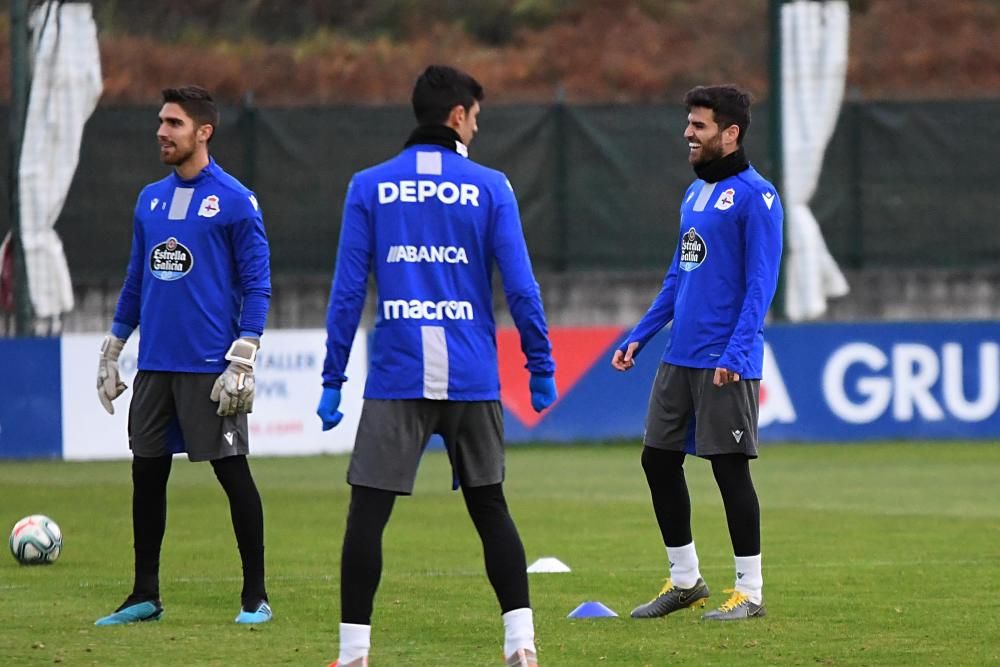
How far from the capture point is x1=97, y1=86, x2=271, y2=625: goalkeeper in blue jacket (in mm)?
7914

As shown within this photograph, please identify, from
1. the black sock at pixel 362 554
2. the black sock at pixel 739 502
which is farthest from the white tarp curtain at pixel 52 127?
the black sock at pixel 362 554

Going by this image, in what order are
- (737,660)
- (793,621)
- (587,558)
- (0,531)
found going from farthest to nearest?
(0,531), (587,558), (793,621), (737,660)

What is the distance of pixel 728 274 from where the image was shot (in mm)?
7957

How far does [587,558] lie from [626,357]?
2.32 m

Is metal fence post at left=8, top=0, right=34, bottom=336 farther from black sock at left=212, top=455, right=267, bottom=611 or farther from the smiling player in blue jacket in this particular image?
the smiling player in blue jacket

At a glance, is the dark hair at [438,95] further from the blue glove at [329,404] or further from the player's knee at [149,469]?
the player's knee at [149,469]

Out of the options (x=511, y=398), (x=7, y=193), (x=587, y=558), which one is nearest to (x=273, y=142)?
(x=7, y=193)

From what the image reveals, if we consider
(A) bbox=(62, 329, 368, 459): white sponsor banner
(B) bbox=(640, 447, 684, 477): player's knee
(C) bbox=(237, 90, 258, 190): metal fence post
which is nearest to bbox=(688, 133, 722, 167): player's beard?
(B) bbox=(640, 447, 684, 477): player's knee

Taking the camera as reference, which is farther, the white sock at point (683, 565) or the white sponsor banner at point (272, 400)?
the white sponsor banner at point (272, 400)

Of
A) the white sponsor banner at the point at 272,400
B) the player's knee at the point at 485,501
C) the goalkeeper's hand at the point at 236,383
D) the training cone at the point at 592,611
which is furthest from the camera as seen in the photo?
the white sponsor banner at the point at 272,400

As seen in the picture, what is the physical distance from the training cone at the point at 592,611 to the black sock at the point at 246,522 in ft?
4.36

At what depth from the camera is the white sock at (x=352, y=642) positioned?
6258 millimetres

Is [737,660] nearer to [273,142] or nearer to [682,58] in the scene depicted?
[273,142]

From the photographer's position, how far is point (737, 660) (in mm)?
6965
